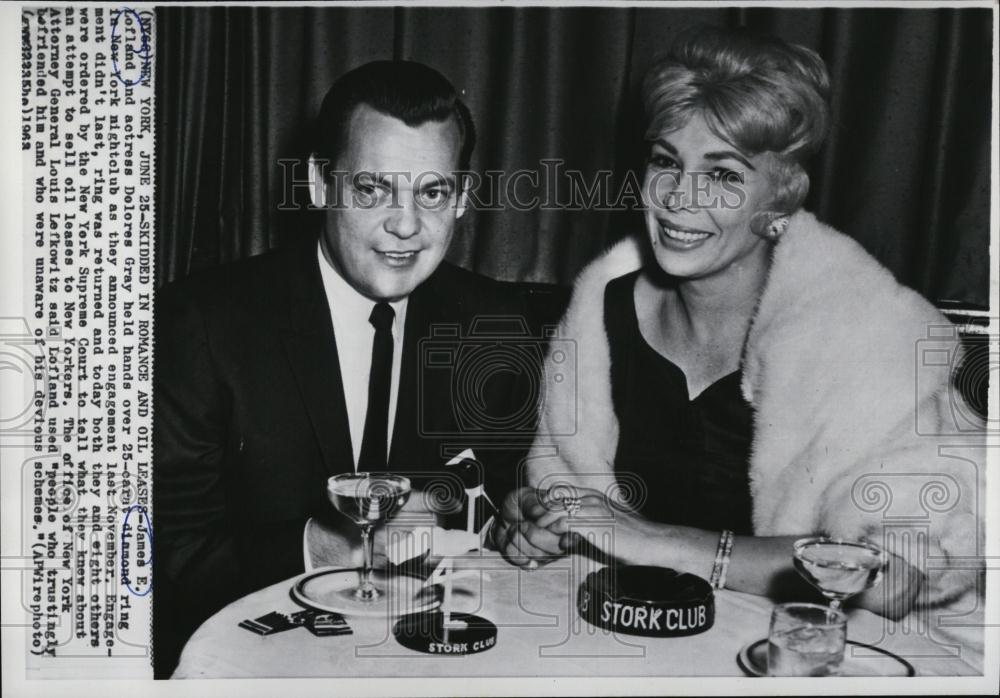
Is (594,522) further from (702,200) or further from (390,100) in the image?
(390,100)

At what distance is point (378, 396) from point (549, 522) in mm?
313

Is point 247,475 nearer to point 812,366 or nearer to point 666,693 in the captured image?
point 666,693

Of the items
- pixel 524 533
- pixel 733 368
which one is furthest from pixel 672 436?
pixel 524 533

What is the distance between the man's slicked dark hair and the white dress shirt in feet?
0.55

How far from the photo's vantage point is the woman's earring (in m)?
1.58

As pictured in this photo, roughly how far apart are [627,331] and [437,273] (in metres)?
0.30

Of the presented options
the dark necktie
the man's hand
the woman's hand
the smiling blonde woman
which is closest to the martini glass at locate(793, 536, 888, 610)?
the smiling blonde woman

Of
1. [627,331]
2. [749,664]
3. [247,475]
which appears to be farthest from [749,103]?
[247,475]

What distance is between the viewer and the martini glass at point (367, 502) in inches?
58.2

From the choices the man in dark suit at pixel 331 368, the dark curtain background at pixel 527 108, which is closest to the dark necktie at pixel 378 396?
the man in dark suit at pixel 331 368

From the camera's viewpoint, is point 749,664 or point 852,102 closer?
point 749,664

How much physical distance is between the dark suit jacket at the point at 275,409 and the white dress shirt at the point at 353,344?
0.01 meters

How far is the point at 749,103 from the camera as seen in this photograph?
5.08 ft

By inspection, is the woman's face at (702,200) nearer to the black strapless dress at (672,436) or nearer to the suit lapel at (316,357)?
the black strapless dress at (672,436)
